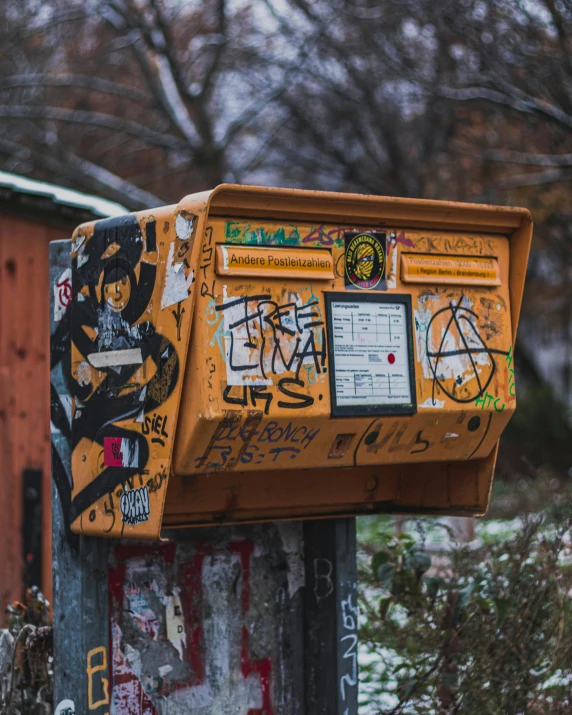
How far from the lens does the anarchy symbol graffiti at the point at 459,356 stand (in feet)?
10.1

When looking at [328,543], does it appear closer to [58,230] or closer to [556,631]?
[556,631]

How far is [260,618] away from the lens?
3.54 metres

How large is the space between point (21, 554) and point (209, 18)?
1156 cm

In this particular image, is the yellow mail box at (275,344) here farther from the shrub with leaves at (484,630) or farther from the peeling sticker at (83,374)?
the shrub with leaves at (484,630)

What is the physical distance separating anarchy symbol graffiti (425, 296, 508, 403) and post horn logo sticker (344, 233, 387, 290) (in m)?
0.23

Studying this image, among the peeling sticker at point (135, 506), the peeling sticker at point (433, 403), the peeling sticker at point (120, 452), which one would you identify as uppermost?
the peeling sticker at point (433, 403)

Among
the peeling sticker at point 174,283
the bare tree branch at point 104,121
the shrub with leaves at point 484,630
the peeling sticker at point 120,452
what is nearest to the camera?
the peeling sticker at point 174,283

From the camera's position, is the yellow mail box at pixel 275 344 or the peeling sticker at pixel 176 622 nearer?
the yellow mail box at pixel 275 344

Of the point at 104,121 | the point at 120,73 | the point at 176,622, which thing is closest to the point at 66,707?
the point at 176,622

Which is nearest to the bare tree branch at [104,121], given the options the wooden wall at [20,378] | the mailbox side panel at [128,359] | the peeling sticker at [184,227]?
the wooden wall at [20,378]

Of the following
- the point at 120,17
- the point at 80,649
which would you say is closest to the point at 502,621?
the point at 80,649

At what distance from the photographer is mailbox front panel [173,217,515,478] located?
8.84 ft

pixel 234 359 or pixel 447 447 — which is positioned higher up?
pixel 234 359

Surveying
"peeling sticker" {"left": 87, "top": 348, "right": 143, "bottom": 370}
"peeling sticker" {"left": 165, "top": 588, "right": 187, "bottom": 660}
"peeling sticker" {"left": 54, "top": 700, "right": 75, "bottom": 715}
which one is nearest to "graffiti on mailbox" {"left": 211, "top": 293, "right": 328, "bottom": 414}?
"peeling sticker" {"left": 87, "top": 348, "right": 143, "bottom": 370}
